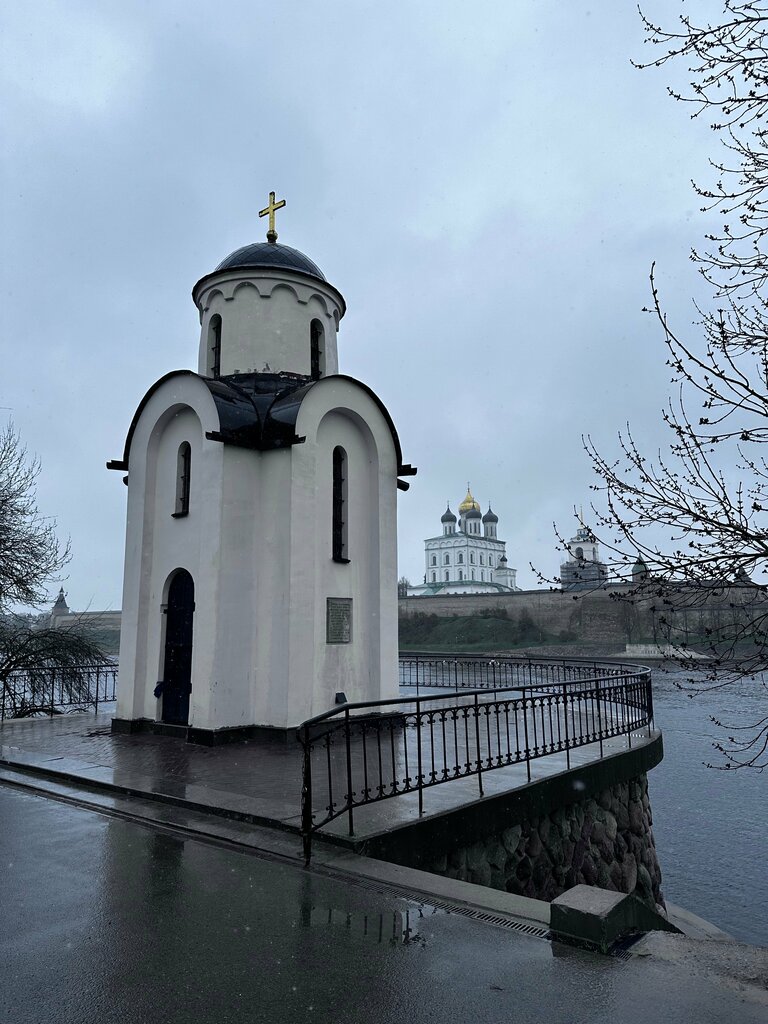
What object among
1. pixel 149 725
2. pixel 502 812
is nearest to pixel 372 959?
pixel 502 812

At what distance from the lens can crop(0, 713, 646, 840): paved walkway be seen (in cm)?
637

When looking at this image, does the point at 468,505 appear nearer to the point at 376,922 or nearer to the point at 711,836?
the point at 711,836

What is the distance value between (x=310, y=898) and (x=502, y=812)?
9.07 feet

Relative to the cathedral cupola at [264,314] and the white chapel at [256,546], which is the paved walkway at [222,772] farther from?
the cathedral cupola at [264,314]

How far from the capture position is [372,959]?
3.68 m

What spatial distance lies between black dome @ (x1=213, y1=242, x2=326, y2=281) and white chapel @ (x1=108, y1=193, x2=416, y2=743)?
26 cm

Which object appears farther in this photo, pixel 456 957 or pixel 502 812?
pixel 502 812

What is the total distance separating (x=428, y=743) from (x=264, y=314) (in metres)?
8.56

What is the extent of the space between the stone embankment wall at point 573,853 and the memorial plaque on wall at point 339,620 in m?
4.73

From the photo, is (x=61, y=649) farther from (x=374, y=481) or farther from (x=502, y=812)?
(x=502, y=812)

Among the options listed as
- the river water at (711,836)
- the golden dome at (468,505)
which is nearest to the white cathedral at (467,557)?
the golden dome at (468,505)

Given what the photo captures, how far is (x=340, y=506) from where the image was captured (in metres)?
12.4

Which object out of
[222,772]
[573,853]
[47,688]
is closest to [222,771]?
[222,772]

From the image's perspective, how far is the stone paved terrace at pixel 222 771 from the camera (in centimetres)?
638
